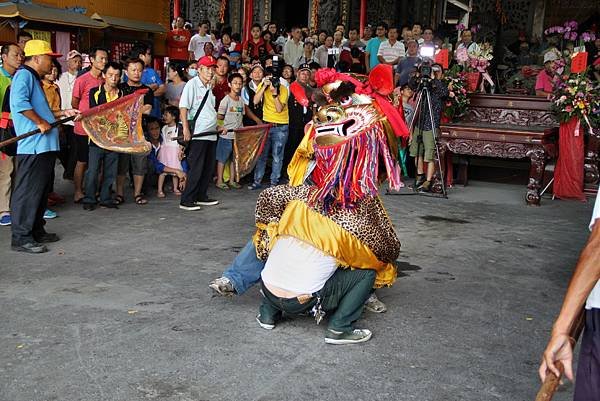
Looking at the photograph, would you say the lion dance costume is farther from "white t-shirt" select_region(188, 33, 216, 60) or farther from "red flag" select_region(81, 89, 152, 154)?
"white t-shirt" select_region(188, 33, 216, 60)

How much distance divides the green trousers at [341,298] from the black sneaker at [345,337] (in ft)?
0.08

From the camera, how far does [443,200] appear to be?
8.93m

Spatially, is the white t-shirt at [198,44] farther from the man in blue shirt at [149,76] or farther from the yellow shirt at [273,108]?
the yellow shirt at [273,108]

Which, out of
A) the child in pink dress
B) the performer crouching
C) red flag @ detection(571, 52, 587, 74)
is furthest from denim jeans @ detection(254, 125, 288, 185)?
the performer crouching

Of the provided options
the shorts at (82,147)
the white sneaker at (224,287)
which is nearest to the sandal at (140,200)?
the shorts at (82,147)

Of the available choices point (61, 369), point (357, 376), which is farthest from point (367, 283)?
point (61, 369)

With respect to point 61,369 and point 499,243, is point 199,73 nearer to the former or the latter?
point 499,243

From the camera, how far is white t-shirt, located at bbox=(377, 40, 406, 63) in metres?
12.4

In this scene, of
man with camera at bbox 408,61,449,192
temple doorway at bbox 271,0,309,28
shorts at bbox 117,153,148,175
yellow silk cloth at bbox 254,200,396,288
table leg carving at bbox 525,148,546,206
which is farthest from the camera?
temple doorway at bbox 271,0,309,28

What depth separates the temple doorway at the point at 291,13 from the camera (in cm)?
1852

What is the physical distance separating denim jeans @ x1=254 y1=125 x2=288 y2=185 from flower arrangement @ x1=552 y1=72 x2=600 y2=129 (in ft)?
12.1

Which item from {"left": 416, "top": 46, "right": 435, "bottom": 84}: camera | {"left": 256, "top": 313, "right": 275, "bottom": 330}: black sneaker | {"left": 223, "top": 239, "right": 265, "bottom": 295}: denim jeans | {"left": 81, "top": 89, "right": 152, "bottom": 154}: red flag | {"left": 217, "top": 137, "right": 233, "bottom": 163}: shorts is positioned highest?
{"left": 416, "top": 46, "right": 435, "bottom": 84}: camera

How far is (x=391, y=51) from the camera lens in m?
12.5

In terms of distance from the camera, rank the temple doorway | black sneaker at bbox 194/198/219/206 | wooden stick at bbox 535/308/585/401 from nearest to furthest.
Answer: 1. wooden stick at bbox 535/308/585/401
2. black sneaker at bbox 194/198/219/206
3. the temple doorway
